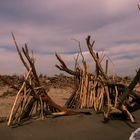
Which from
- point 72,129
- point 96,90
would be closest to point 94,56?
point 96,90

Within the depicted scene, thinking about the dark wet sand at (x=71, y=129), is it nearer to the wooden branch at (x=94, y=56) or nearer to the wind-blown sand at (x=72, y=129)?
the wind-blown sand at (x=72, y=129)

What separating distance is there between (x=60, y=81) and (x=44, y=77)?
68 cm

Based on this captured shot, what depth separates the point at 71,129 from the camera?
256 inches

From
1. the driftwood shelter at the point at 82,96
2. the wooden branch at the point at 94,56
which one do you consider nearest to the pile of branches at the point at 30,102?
the driftwood shelter at the point at 82,96

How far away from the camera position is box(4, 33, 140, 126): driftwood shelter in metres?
6.84

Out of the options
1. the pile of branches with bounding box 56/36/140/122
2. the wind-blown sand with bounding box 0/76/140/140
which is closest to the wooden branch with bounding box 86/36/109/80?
the pile of branches with bounding box 56/36/140/122

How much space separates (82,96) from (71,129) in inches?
59.0

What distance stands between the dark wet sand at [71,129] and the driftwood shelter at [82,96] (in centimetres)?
17

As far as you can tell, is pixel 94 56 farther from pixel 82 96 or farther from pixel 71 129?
pixel 71 129

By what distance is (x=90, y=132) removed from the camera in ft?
21.1

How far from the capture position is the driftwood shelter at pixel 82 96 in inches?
269

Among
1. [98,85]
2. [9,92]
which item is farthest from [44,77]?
[98,85]

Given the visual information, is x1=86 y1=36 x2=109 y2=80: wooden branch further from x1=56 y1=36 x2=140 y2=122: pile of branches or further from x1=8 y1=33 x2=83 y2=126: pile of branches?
x1=8 y1=33 x2=83 y2=126: pile of branches

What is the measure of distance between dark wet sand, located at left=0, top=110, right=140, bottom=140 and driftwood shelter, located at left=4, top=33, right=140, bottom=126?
166 mm
